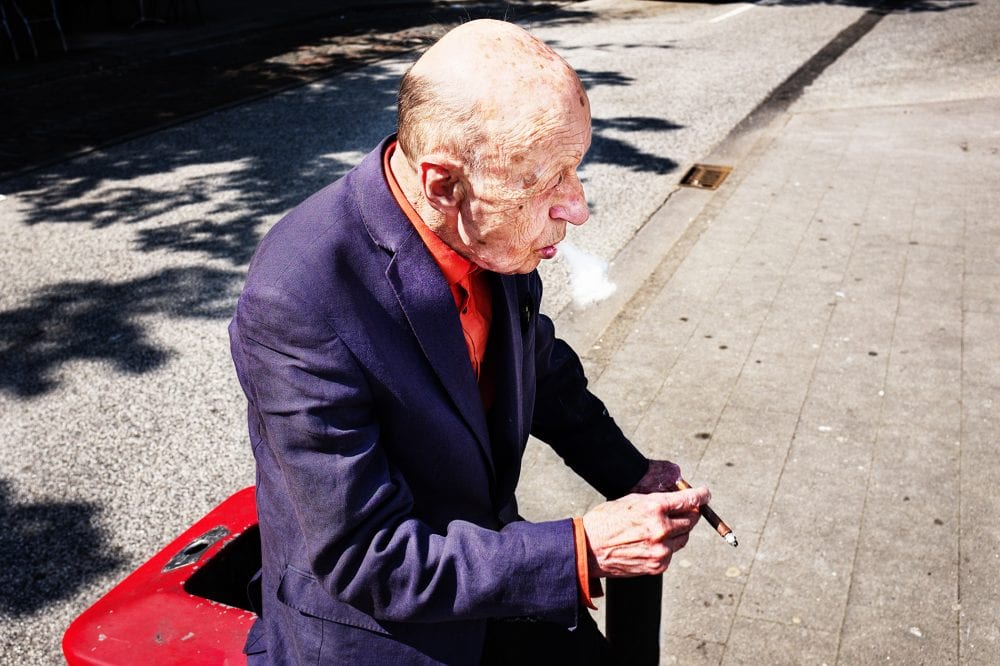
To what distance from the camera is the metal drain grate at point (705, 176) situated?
7043mm

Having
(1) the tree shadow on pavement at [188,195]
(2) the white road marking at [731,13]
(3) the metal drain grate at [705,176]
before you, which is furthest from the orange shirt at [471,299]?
(2) the white road marking at [731,13]

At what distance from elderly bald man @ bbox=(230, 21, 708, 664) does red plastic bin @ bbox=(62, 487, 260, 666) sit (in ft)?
0.61

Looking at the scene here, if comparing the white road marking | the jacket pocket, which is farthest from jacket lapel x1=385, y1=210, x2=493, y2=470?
the white road marking

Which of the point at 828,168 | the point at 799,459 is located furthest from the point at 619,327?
the point at 828,168

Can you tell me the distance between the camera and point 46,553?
351 centimetres

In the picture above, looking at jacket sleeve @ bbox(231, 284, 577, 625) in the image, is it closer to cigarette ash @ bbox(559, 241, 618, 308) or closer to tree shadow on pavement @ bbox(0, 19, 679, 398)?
tree shadow on pavement @ bbox(0, 19, 679, 398)

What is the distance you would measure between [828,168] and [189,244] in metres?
4.67

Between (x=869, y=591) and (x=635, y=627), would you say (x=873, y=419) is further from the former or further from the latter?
(x=635, y=627)

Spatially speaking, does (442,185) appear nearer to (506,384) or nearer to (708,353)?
(506,384)

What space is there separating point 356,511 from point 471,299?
48cm

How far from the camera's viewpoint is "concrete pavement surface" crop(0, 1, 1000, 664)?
Result: 3.21 meters

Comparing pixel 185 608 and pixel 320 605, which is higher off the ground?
pixel 320 605


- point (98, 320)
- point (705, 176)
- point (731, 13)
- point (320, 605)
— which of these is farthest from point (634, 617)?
point (731, 13)

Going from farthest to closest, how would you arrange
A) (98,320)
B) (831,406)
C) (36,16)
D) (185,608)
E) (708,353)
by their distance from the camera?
1. (36,16)
2. (98,320)
3. (708,353)
4. (831,406)
5. (185,608)
